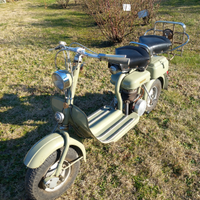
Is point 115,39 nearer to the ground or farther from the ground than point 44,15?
nearer to the ground

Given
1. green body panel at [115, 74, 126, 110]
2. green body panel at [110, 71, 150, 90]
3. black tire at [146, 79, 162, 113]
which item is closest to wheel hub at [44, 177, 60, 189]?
green body panel at [115, 74, 126, 110]

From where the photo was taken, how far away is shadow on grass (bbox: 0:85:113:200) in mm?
2404

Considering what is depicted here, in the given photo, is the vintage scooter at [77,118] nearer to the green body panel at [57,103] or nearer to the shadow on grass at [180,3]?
the green body panel at [57,103]

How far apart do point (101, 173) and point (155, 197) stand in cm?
71

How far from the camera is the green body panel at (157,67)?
10.0 feet

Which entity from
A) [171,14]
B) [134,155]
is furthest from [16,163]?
[171,14]

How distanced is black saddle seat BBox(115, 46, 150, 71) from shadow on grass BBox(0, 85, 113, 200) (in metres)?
1.35

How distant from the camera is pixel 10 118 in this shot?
134 inches

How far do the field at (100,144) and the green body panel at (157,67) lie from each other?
2.43ft

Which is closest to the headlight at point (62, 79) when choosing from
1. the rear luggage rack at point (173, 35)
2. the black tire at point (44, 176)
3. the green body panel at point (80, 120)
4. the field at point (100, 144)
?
the green body panel at point (80, 120)

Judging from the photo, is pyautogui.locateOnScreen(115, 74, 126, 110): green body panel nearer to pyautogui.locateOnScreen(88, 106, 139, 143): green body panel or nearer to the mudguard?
pyautogui.locateOnScreen(88, 106, 139, 143): green body panel

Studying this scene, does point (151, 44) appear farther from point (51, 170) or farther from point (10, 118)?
point (10, 118)

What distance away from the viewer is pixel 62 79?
1.83 m

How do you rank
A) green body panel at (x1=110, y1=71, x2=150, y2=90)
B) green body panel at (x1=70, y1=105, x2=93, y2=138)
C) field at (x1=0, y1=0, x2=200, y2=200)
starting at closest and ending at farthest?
green body panel at (x1=70, y1=105, x2=93, y2=138)
field at (x1=0, y1=0, x2=200, y2=200)
green body panel at (x1=110, y1=71, x2=150, y2=90)
